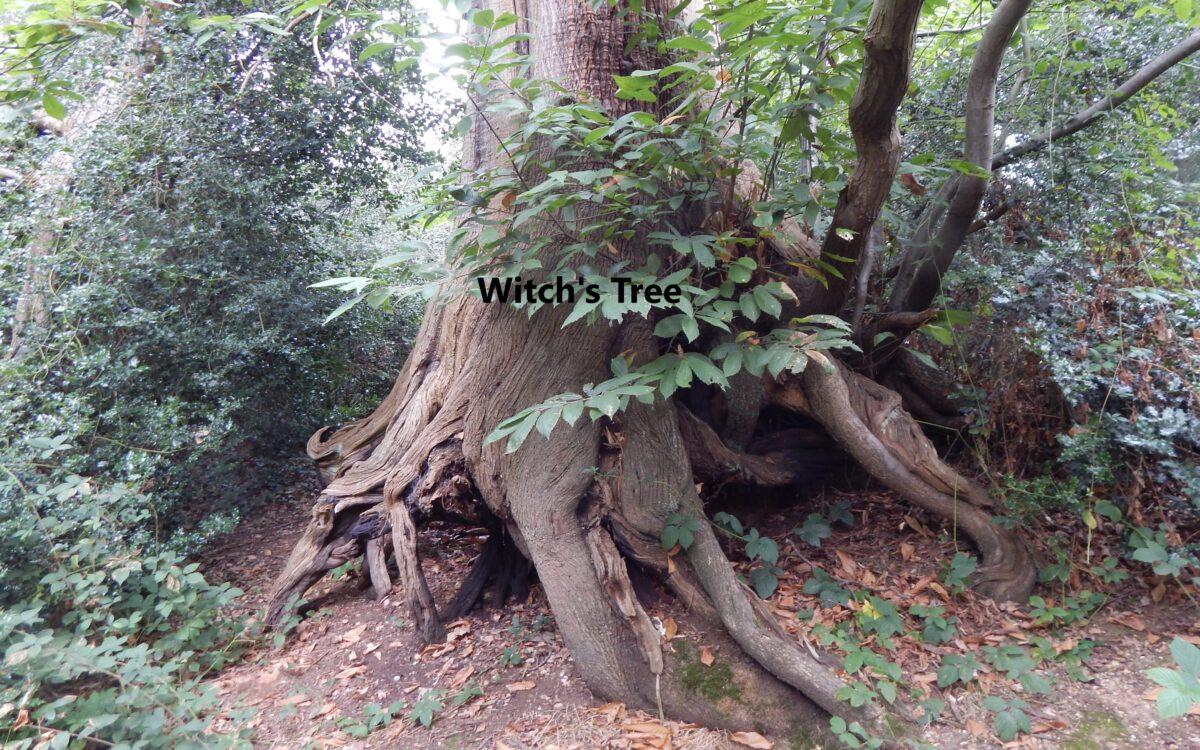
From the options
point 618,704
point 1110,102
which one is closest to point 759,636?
point 618,704

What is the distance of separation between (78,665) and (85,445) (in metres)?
1.73

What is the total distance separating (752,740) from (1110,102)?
3722 millimetres

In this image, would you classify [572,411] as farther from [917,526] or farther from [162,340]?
[162,340]

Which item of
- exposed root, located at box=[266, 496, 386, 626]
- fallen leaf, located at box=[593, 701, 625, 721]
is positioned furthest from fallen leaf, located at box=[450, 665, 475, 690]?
exposed root, located at box=[266, 496, 386, 626]

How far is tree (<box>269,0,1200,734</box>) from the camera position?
236cm

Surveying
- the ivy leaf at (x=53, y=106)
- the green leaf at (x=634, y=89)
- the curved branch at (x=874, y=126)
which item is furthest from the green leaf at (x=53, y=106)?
the curved branch at (x=874, y=126)

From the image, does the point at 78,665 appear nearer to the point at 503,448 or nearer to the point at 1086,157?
the point at 503,448

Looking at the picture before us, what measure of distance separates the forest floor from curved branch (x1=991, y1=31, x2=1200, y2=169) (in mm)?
2190

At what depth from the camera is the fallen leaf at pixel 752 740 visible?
2.50m

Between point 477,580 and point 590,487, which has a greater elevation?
point 590,487

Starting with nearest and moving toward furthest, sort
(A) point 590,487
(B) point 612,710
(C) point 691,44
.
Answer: (C) point 691,44, (B) point 612,710, (A) point 590,487

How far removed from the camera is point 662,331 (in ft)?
8.07

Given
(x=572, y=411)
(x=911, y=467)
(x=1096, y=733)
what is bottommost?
(x=1096, y=733)

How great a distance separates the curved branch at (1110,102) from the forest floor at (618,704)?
2.19 metres
